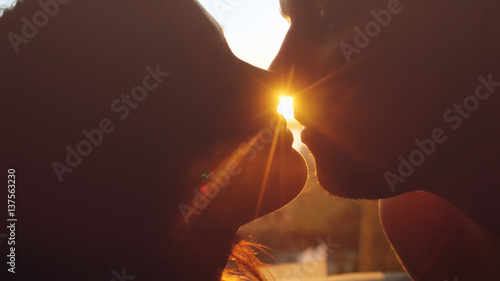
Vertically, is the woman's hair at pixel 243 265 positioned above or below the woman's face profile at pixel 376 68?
below

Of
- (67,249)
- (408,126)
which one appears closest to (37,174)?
(67,249)

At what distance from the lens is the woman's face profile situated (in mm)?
2168

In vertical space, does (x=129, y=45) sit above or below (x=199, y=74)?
above

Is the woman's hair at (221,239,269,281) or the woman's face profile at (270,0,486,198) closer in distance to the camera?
the woman's face profile at (270,0,486,198)

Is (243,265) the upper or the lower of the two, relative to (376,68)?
lower

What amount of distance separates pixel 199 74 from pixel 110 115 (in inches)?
18.0

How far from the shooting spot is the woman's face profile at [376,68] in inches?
85.4

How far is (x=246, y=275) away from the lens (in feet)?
8.91

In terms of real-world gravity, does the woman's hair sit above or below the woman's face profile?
below

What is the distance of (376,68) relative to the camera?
231 centimetres

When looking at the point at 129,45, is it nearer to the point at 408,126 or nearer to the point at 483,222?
the point at 408,126

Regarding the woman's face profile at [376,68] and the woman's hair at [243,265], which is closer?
the woman's face profile at [376,68]

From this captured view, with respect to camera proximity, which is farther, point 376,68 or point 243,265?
point 243,265

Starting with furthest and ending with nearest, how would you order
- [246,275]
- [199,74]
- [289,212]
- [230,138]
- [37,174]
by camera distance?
[289,212], [246,275], [230,138], [199,74], [37,174]
